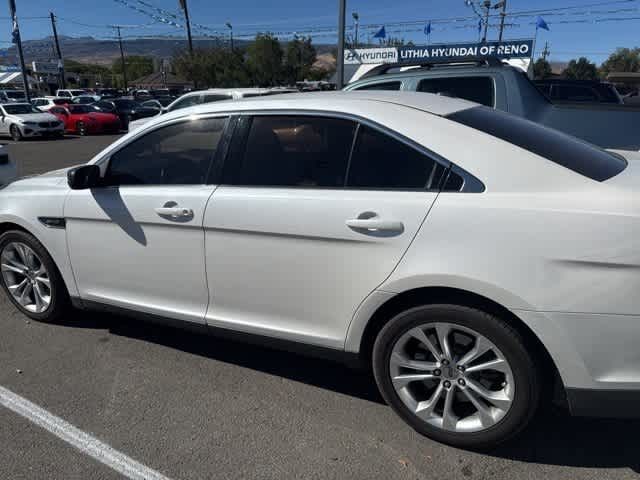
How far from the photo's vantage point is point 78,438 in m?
2.74

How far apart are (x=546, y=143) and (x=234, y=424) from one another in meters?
2.21

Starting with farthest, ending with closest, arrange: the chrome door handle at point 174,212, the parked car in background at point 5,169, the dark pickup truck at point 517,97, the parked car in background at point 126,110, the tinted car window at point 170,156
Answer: the parked car in background at point 126,110
the parked car in background at point 5,169
the dark pickup truck at point 517,97
the tinted car window at point 170,156
the chrome door handle at point 174,212

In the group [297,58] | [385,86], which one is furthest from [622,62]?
[385,86]

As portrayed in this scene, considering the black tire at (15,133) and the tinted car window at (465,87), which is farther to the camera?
the black tire at (15,133)

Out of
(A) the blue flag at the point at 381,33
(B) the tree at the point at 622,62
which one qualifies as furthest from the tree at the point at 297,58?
(B) the tree at the point at 622,62

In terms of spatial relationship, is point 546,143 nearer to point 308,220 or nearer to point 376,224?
point 376,224

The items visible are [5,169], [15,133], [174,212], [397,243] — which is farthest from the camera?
[15,133]

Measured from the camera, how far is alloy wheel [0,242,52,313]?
12.9 feet

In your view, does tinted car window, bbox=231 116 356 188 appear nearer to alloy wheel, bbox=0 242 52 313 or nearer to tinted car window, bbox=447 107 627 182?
tinted car window, bbox=447 107 627 182

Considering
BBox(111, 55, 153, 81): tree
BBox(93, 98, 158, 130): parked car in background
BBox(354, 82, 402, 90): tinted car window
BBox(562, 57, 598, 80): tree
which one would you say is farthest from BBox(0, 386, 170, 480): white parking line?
BBox(111, 55, 153, 81): tree

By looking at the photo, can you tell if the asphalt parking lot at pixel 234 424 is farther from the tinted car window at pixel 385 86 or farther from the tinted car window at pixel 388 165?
the tinted car window at pixel 385 86

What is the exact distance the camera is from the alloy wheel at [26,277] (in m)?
3.94

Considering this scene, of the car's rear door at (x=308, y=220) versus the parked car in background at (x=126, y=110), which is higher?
the car's rear door at (x=308, y=220)

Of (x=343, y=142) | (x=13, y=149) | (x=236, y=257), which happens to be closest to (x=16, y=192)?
(x=236, y=257)
